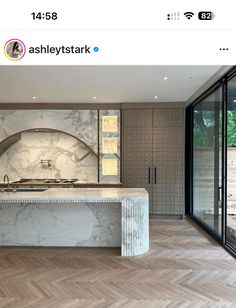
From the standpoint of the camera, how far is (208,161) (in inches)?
214

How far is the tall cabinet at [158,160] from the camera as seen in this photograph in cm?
646

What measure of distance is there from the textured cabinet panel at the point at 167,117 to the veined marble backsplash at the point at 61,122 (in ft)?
4.73

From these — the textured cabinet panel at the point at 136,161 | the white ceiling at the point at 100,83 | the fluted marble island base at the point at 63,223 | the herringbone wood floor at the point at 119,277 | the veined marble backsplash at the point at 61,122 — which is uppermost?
the white ceiling at the point at 100,83

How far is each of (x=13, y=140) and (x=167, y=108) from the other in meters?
3.87

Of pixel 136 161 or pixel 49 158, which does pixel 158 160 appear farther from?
pixel 49 158
